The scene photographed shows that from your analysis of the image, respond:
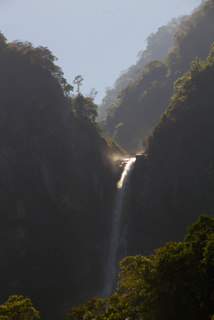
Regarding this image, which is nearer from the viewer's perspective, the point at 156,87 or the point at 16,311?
the point at 16,311

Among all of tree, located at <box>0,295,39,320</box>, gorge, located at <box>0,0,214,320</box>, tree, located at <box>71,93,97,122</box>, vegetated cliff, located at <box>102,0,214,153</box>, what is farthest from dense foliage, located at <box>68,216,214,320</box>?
vegetated cliff, located at <box>102,0,214,153</box>

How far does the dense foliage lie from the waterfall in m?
19.8

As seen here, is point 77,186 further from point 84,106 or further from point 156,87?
point 156,87

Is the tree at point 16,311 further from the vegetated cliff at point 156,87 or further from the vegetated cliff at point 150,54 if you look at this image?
the vegetated cliff at point 150,54

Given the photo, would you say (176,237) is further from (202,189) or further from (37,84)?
(37,84)

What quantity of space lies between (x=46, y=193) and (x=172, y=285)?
87.3 ft

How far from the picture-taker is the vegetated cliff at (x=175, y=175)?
3978 cm

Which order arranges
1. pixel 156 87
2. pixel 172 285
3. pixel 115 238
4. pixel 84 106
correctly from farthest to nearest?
pixel 156 87, pixel 84 106, pixel 115 238, pixel 172 285

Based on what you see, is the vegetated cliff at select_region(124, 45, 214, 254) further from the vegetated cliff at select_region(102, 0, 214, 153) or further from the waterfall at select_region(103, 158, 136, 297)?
the vegetated cliff at select_region(102, 0, 214, 153)

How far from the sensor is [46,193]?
1523 inches

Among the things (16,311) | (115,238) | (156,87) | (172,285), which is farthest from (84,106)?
(172,285)

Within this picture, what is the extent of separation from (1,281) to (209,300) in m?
26.2

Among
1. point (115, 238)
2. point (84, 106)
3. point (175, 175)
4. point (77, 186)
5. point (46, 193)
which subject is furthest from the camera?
point (84, 106)

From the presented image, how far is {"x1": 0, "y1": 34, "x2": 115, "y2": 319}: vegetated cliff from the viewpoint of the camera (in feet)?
113
